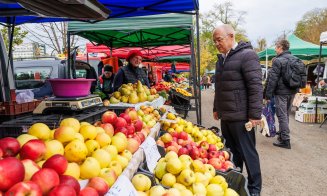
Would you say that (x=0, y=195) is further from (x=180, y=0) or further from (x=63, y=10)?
(x=180, y=0)

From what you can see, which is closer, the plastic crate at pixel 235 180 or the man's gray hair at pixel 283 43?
the plastic crate at pixel 235 180

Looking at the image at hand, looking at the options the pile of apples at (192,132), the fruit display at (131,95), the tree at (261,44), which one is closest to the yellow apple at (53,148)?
the pile of apples at (192,132)

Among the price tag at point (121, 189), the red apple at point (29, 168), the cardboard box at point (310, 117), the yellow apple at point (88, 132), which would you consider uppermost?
the yellow apple at point (88, 132)

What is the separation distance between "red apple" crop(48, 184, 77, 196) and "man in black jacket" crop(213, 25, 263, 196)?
262 centimetres

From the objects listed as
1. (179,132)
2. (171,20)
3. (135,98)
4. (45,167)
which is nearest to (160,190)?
(45,167)

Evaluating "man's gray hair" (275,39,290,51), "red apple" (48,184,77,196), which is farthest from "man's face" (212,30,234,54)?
"man's gray hair" (275,39,290,51)

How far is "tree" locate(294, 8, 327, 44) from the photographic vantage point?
125ft

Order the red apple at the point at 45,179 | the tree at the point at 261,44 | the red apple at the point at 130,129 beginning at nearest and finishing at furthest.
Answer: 1. the red apple at the point at 45,179
2. the red apple at the point at 130,129
3. the tree at the point at 261,44

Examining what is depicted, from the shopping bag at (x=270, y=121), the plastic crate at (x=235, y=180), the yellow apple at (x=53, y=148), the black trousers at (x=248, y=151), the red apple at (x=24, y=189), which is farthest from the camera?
the shopping bag at (x=270, y=121)

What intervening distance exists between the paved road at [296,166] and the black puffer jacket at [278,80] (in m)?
1.24

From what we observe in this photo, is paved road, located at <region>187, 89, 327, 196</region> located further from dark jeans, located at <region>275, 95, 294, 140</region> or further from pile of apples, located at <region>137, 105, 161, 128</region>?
pile of apples, located at <region>137, 105, 161, 128</region>

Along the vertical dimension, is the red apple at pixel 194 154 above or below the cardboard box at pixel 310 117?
above

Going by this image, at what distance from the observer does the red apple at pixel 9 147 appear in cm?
156

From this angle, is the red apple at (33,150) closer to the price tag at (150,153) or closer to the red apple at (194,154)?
the price tag at (150,153)
